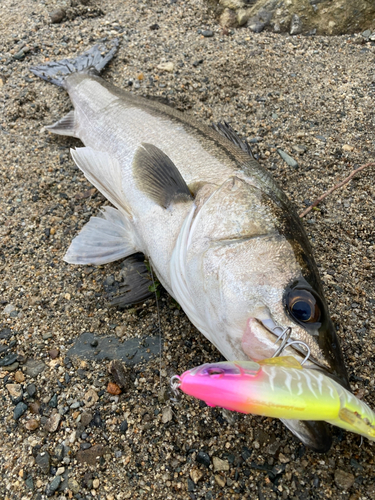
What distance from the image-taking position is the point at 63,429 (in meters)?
2.00

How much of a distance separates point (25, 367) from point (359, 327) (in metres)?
2.14

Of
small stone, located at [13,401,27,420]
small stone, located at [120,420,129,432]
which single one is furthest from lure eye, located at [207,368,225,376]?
small stone, located at [13,401,27,420]

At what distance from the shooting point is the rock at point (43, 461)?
1871mm

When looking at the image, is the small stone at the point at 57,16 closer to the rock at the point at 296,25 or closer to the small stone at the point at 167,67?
the small stone at the point at 167,67

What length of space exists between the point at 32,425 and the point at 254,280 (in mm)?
1491

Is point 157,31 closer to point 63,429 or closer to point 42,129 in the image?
point 42,129

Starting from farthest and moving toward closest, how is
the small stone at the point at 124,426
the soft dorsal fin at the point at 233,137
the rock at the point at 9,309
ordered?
1. the soft dorsal fin at the point at 233,137
2. the rock at the point at 9,309
3. the small stone at the point at 124,426

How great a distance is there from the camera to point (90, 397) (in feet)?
6.93

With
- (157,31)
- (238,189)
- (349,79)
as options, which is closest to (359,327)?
(238,189)

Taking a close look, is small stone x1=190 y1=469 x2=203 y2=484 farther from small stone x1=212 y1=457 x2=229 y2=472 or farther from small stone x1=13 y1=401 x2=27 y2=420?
small stone x1=13 y1=401 x2=27 y2=420

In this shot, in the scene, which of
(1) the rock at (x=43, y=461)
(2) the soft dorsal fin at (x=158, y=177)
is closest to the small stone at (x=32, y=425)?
(1) the rock at (x=43, y=461)

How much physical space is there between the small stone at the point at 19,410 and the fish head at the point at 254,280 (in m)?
1.12

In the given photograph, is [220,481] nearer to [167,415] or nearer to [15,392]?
[167,415]

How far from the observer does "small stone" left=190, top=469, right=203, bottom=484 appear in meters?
1.82
